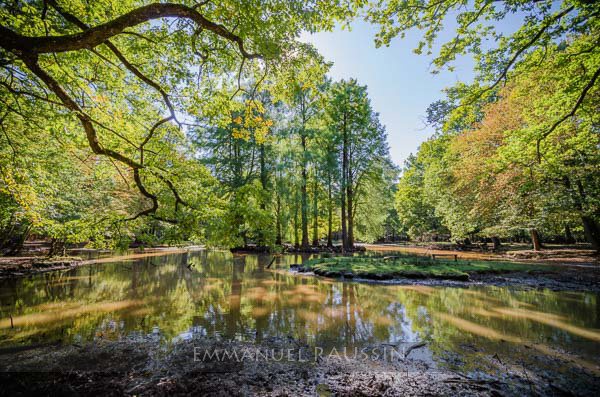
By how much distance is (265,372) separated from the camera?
4.08 m

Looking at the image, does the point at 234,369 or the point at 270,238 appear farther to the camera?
the point at 270,238

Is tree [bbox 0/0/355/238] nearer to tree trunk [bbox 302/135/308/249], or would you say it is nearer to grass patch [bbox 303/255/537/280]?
grass patch [bbox 303/255/537/280]

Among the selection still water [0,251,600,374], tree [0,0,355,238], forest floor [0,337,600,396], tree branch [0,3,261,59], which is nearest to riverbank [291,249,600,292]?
still water [0,251,600,374]

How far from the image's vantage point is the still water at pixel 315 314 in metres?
5.48

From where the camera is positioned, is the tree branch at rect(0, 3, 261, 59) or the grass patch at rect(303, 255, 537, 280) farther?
the grass patch at rect(303, 255, 537, 280)

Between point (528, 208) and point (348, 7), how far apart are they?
21382 millimetres

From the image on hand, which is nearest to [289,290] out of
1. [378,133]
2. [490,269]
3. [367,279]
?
[367,279]

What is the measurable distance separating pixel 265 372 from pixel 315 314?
11.2ft

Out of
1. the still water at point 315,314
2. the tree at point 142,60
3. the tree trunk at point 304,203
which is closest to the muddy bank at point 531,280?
the still water at point 315,314

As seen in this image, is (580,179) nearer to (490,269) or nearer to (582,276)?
(582,276)

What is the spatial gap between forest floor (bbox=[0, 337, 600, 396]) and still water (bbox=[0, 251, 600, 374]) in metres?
0.56

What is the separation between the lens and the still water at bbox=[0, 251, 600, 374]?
5.48 meters

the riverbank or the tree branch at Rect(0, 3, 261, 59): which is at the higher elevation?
the tree branch at Rect(0, 3, 261, 59)

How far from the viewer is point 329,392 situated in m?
3.50
